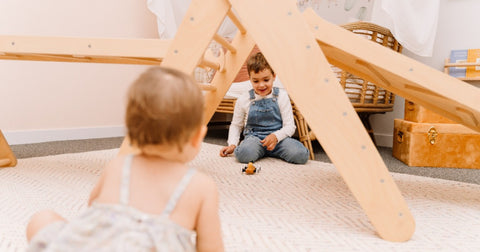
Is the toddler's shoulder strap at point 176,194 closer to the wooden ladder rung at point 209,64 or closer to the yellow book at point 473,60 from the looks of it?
the wooden ladder rung at point 209,64

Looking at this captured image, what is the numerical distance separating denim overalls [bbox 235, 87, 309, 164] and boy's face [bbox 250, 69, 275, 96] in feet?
0.15

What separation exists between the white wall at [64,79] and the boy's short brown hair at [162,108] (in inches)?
53.9

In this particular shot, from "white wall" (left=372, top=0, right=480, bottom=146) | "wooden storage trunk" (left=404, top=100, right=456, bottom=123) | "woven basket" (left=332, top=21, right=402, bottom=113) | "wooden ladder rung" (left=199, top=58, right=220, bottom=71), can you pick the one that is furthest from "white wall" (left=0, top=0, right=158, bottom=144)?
"white wall" (left=372, top=0, right=480, bottom=146)

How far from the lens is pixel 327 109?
670 mm

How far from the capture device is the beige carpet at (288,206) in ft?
2.14

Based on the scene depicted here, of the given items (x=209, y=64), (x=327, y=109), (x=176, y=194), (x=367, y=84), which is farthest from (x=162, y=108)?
(x=367, y=84)

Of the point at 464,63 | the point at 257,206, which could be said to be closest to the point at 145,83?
the point at 257,206

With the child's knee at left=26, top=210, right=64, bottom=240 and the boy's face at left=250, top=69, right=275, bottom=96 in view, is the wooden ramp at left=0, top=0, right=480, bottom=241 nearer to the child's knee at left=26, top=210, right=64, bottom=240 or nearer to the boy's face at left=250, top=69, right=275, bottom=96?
the child's knee at left=26, top=210, right=64, bottom=240

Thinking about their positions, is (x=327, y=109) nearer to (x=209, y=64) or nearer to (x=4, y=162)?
(x=209, y=64)

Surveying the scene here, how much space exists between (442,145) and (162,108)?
4.44ft

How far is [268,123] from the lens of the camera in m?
1.56

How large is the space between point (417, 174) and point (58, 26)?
1955mm

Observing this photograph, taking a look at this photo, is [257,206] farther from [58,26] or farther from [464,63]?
[58,26]

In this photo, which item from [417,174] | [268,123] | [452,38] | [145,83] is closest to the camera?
Result: [145,83]
